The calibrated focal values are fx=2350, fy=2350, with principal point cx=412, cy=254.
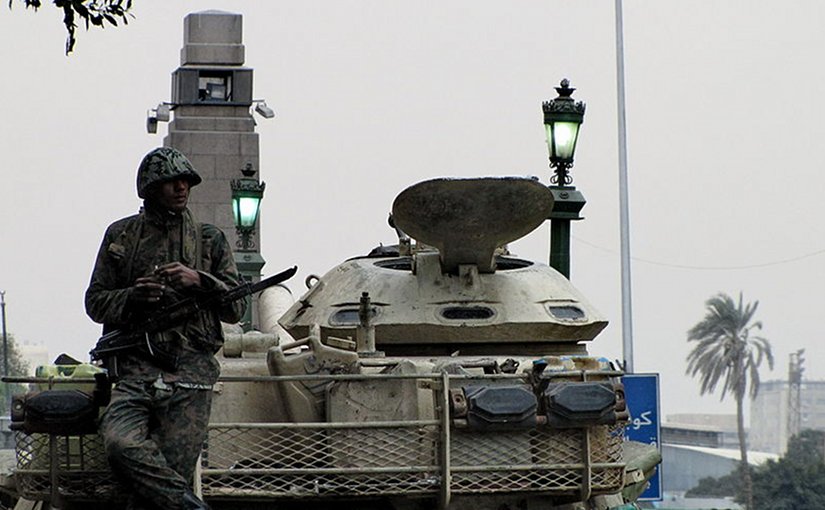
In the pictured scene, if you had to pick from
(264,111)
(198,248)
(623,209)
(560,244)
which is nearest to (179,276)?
(198,248)

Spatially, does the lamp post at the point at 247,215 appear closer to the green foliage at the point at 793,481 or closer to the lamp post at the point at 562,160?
the lamp post at the point at 562,160

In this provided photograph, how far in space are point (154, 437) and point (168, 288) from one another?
772mm

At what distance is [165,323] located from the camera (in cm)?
1193

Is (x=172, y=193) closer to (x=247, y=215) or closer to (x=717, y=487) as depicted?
(x=247, y=215)

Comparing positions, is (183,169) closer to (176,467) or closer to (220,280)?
(220,280)

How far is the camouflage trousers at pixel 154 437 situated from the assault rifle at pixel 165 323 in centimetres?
15

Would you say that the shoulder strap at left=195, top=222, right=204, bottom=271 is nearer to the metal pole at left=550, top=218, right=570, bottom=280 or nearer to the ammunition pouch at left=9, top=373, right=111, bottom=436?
the ammunition pouch at left=9, top=373, right=111, bottom=436

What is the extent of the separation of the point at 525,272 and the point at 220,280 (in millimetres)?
4643

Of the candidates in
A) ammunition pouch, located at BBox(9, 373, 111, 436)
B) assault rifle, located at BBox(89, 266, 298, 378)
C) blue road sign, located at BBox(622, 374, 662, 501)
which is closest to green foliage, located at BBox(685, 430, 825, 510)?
blue road sign, located at BBox(622, 374, 662, 501)

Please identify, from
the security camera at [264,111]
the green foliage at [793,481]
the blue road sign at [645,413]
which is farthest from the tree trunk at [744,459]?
the blue road sign at [645,413]

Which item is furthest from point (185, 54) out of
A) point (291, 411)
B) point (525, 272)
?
point (291, 411)

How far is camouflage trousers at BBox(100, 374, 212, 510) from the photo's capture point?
11.8 metres

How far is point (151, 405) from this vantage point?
39.3ft

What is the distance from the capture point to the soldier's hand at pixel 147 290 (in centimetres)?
1182
